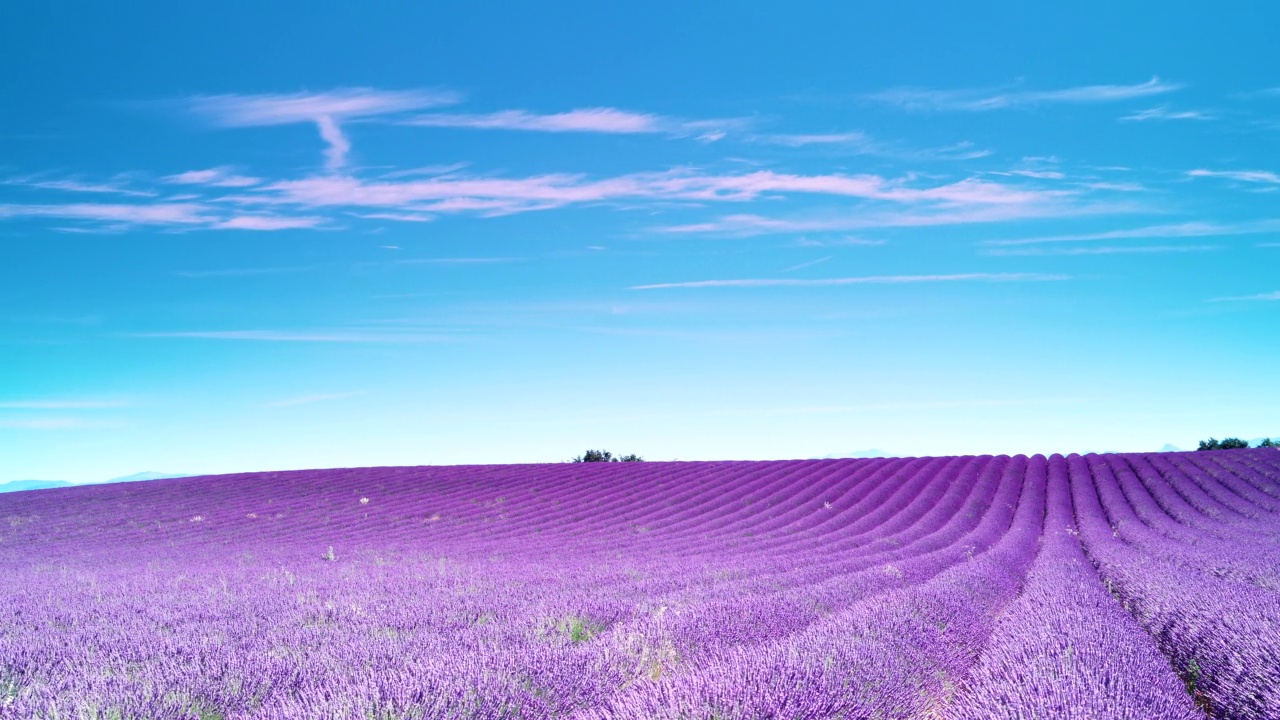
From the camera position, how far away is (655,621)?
3928mm

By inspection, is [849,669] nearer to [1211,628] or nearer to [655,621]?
[655,621]

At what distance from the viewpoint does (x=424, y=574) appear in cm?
764

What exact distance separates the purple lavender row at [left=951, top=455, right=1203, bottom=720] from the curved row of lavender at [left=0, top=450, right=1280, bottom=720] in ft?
0.06

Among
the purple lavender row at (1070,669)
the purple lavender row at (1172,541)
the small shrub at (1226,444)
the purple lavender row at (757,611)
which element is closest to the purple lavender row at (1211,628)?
the purple lavender row at (1070,669)

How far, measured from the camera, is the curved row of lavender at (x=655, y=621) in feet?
8.39

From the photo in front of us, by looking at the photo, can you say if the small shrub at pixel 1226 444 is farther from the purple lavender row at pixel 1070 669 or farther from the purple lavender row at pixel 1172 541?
the purple lavender row at pixel 1070 669

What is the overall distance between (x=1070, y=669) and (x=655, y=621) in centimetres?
194

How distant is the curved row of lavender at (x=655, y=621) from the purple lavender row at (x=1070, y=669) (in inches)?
0.8

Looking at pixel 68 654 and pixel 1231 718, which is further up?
pixel 68 654

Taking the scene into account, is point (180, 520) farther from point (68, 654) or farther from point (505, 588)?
point (68, 654)

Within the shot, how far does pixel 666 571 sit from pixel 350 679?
17.0 feet

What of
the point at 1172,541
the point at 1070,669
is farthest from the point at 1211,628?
the point at 1172,541

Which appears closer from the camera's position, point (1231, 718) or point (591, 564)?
point (1231, 718)

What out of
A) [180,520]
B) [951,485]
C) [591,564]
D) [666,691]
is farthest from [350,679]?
[951,485]
